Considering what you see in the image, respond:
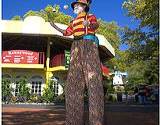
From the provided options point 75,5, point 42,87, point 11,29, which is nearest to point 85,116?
point 75,5

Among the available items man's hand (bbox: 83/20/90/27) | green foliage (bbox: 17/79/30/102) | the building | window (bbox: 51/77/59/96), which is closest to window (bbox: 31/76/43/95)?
the building

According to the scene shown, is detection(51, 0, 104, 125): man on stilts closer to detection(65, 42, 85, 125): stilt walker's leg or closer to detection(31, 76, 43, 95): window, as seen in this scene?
detection(65, 42, 85, 125): stilt walker's leg

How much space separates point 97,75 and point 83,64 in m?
0.28

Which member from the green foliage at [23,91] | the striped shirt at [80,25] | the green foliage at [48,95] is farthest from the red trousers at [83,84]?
the green foliage at [23,91]

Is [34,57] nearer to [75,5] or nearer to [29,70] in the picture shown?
[29,70]

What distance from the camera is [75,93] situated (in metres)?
6.96

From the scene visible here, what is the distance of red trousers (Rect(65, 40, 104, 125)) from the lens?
684 centimetres

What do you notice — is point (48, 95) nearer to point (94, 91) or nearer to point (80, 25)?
point (80, 25)

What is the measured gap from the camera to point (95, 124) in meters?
6.81

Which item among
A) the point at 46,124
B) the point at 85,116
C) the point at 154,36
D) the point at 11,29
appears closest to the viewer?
the point at 85,116

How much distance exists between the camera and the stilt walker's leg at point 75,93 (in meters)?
6.97

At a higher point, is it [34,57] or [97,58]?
[34,57]

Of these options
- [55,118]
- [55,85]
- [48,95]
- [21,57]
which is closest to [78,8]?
[55,118]

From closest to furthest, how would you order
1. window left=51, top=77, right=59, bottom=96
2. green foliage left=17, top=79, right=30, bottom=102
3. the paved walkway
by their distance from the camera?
1. the paved walkway
2. green foliage left=17, top=79, right=30, bottom=102
3. window left=51, top=77, right=59, bottom=96
